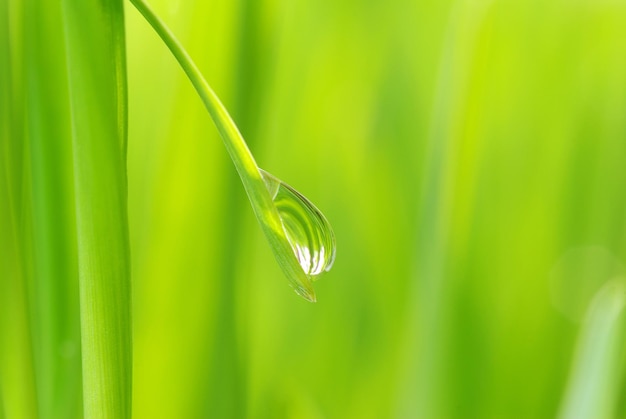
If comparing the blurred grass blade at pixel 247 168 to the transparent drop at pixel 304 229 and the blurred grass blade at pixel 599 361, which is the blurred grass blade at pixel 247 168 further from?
the blurred grass blade at pixel 599 361

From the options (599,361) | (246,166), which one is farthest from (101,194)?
(599,361)

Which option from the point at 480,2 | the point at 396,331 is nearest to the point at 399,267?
the point at 396,331

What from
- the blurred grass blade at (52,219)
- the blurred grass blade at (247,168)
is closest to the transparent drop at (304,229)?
the blurred grass blade at (247,168)

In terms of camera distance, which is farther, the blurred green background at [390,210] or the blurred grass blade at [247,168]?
the blurred green background at [390,210]

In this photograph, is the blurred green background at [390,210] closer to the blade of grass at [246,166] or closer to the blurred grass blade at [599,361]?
the blurred grass blade at [599,361]

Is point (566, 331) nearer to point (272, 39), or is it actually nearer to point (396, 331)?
point (396, 331)

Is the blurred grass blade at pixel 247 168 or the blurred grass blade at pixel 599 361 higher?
the blurred grass blade at pixel 247 168

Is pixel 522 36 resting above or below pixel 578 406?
above
